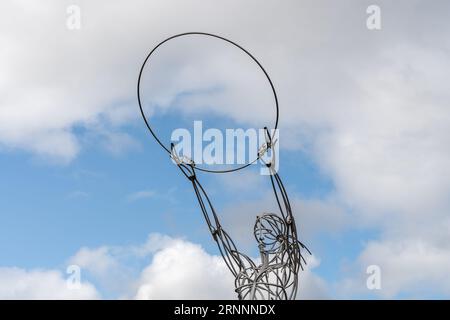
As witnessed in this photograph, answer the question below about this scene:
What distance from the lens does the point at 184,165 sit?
17.7 m

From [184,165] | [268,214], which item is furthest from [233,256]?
[184,165]

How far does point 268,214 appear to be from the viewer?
57.8 feet
